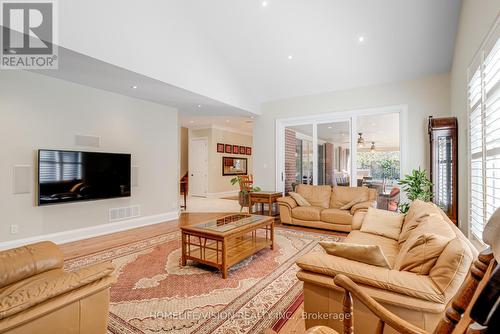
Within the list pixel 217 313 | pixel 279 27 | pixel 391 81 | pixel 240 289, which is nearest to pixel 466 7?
pixel 391 81

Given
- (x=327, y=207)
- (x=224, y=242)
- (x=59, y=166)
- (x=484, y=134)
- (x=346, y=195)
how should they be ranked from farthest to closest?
(x=327, y=207), (x=346, y=195), (x=59, y=166), (x=224, y=242), (x=484, y=134)

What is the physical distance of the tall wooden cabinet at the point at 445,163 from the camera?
12.1ft

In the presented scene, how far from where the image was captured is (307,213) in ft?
15.8

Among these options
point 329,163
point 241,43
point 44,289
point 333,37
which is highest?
point 241,43

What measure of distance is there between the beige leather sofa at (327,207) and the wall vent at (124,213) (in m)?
2.97

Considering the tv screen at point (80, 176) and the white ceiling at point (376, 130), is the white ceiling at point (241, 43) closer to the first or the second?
the white ceiling at point (376, 130)

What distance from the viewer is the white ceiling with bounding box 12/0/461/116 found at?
324 centimetres

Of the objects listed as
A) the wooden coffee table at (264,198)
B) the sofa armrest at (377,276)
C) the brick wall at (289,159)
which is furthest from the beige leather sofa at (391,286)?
the brick wall at (289,159)

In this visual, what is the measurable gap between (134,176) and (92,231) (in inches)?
49.3

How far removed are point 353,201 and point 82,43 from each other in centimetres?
487

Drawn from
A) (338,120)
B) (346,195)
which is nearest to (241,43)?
(338,120)

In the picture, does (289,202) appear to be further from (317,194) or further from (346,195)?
(346,195)

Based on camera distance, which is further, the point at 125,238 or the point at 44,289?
the point at 125,238

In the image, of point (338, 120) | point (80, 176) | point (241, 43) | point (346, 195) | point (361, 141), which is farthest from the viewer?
point (338, 120)
